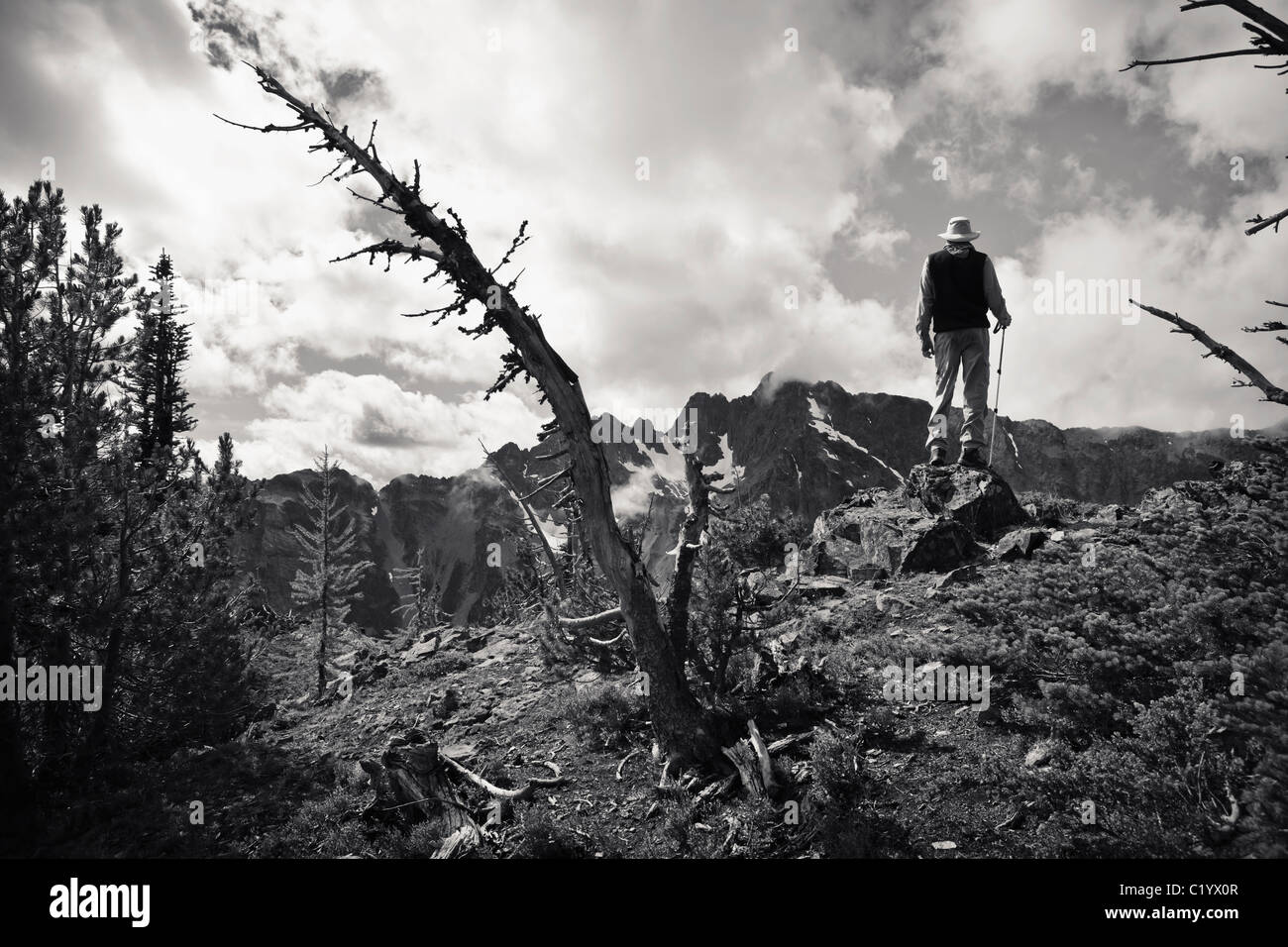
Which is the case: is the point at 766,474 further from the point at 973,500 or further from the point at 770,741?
the point at 770,741

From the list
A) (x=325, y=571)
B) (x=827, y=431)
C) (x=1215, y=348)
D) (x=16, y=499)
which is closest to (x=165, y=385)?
(x=325, y=571)

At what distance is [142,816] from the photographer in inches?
328

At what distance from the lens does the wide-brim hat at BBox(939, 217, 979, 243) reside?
8.96 m

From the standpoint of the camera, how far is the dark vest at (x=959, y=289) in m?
9.15

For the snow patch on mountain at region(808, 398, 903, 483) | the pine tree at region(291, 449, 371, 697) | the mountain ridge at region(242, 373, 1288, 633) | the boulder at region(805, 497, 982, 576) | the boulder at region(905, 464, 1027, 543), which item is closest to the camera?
the boulder at region(805, 497, 982, 576)

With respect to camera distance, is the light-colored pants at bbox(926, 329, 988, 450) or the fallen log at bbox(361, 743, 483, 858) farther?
the light-colored pants at bbox(926, 329, 988, 450)

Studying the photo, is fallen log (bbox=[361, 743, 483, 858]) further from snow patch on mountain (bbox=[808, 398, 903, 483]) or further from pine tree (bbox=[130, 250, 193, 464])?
snow patch on mountain (bbox=[808, 398, 903, 483])

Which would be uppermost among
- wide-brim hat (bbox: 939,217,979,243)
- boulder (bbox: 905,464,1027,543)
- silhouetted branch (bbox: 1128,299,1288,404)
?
wide-brim hat (bbox: 939,217,979,243)

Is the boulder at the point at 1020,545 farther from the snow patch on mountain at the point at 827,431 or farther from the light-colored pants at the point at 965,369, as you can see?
the snow patch on mountain at the point at 827,431

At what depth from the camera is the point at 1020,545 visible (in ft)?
29.3

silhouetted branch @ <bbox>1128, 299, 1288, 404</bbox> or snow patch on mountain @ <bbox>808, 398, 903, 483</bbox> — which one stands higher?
snow patch on mountain @ <bbox>808, 398, 903, 483</bbox>

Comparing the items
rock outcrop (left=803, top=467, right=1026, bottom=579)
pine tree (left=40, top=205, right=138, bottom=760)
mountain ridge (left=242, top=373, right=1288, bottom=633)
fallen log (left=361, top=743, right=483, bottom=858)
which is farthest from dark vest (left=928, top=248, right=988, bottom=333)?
mountain ridge (left=242, top=373, right=1288, bottom=633)

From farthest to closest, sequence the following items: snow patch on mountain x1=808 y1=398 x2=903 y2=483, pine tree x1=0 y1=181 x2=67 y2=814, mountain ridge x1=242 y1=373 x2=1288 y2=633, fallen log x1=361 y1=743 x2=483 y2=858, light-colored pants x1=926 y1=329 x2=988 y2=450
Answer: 1. snow patch on mountain x1=808 y1=398 x2=903 y2=483
2. mountain ridge x1=242 y1=373 x2=1288 y2=633
3. light-colored pants x1=926 y1=329 x2=988 y2=450
4. pine tree x1=0 y1=181 x2=67 y2=814
5. fallen log x1=361 y1=743 x2=483 y2=858

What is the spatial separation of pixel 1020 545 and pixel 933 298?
13.8 ft
